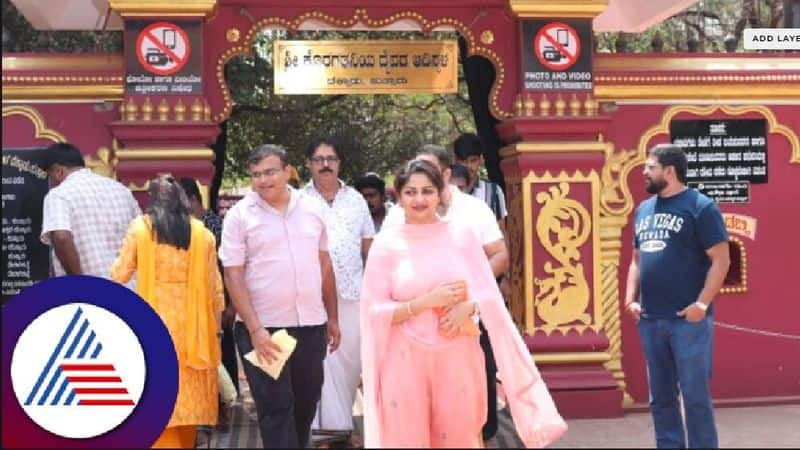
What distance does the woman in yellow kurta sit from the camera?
6098 millimetres

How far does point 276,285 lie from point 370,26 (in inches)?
109

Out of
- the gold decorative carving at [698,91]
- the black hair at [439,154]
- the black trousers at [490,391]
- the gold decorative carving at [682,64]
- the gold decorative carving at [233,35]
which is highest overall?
the gold decorative carving at [233,35]

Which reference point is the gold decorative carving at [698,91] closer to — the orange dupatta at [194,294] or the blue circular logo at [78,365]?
the orange dupatta at [194,294]

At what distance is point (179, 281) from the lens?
617cm

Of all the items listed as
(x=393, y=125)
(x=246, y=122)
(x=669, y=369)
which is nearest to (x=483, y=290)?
(x=669, y=369)

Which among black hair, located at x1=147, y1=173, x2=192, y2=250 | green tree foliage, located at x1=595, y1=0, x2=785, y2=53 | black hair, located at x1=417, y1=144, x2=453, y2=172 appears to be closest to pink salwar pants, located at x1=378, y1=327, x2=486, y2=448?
black hair, located at x1=417, y1=144, x2=453, y2=172

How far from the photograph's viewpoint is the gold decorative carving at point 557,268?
803 cm

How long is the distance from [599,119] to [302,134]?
9091 millimetres

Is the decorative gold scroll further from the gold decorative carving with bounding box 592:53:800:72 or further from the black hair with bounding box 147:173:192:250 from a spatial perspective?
the black hair with bounding box 147:173:192:250

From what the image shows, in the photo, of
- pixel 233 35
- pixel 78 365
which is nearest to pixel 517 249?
pixel 233 35

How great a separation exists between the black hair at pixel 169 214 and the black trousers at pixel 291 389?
1.75 ft

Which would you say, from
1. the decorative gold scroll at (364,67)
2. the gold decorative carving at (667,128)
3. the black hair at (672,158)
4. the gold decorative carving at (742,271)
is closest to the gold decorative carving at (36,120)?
the decorative gold scroll at (364,67)

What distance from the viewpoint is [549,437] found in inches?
215

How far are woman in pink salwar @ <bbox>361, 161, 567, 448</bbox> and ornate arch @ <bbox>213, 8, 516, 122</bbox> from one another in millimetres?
2939
